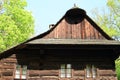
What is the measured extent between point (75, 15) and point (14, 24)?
9.83m

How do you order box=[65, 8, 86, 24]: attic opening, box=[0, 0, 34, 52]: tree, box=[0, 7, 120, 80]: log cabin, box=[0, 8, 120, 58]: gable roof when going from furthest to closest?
box=[0, 0, 34, 52]: tree < box=[65, 8, 86, 24]: attic opening < box=[0, 8, 120, 58]: gable roof < box=[0, 7, 120, 80]: log cabin

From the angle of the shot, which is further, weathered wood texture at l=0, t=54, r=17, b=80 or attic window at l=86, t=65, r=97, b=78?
weathered wood texture at l=0, t=54, r=17, b=80

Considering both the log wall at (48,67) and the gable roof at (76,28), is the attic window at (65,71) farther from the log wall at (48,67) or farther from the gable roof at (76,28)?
the gable roof at (76,28)

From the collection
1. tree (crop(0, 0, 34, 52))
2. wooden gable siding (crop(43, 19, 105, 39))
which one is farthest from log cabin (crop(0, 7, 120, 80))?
tree (crop(0, 0, 34, 52))

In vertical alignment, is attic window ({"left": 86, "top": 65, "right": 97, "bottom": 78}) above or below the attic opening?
below

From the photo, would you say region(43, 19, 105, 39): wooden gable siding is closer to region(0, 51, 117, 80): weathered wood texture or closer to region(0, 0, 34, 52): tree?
region(0, 51, 117, 80): weathered wood texture

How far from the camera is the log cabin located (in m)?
15.7

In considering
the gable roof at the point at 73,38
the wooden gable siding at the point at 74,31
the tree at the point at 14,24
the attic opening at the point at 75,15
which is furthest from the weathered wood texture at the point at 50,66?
the tree at the point at 14,24

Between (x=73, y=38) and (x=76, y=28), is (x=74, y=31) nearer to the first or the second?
(x=76, y=28)

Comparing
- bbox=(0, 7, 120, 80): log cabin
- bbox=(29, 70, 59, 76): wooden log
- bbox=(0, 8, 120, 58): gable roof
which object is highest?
bbox=(0, 8, 120, 58): gable roof

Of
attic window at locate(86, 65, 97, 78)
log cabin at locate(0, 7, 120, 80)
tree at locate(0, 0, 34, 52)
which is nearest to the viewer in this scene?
log cabin at locate(0, 7, 120, 80)

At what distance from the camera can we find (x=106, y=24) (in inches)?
1073

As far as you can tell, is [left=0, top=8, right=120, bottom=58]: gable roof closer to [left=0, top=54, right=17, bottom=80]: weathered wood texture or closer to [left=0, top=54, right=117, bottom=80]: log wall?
[left=0, top=54, right=17, bottom=80]: weathered wood texture

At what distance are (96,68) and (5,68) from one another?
5875 mm
